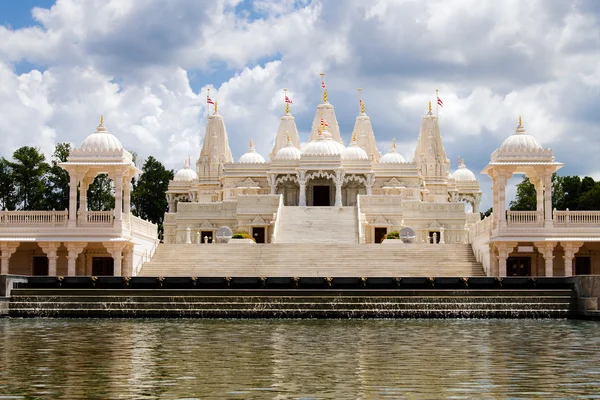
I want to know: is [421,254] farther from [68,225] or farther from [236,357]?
[236,357]

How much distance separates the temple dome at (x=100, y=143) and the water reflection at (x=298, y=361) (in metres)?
14.6

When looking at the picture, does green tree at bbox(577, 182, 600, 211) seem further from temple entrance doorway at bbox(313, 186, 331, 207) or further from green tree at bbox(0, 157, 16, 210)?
green tree at bbox(0, 157, 16, 210)

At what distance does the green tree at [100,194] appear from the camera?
77.5m

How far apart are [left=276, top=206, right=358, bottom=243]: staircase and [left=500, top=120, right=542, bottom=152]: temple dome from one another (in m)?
11.6

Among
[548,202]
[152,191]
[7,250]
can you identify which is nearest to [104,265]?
[7,250]

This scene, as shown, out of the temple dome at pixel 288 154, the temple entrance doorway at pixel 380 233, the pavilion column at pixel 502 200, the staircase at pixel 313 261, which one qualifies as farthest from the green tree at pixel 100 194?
the pavilion column at pixel 502 200

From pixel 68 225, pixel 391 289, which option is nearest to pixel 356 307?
pixel 391 289

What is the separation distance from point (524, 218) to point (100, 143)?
698 inches

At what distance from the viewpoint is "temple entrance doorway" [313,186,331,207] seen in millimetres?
63969

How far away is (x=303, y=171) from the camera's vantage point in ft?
198

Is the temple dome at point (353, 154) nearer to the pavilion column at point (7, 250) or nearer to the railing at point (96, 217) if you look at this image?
the railing at point (96, 217)

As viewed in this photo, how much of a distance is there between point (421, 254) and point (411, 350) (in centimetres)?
2263

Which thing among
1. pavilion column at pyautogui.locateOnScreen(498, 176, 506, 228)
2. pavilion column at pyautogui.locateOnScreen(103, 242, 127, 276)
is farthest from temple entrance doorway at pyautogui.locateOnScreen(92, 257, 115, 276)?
pavilion column at pyautogui.locateOnScreen(498, 176, 506, 228)

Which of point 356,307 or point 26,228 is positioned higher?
point 26,228
